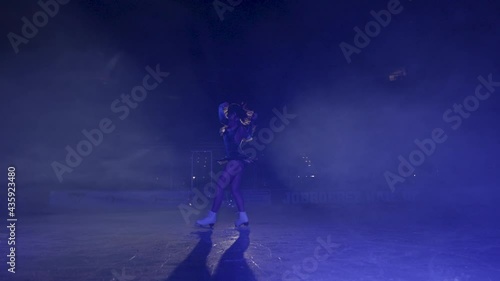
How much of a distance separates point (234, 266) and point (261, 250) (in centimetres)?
83

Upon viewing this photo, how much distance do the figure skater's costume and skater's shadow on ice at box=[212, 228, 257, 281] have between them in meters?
1.88

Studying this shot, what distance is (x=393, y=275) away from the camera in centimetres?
359

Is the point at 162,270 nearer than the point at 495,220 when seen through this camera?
Yes

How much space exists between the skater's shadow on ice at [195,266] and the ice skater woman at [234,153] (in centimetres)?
141

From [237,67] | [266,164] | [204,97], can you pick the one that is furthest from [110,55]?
[266,164]

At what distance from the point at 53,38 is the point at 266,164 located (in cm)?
760

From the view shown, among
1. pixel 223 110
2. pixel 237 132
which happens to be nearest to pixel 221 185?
pixel 237 132

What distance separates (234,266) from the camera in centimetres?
393

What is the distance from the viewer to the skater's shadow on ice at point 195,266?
355 centimetres

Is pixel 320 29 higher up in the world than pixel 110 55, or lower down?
higher up

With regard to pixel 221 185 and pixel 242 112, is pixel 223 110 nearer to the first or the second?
pixel 242 112

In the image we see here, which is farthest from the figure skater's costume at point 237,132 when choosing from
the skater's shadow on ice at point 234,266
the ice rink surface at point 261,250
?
the skater's shadow on ice at point 234,266

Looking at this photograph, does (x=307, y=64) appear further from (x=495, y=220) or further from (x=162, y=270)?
(x=162, y=270)

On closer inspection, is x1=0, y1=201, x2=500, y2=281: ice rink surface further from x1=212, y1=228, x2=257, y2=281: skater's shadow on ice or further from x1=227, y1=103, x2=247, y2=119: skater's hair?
x1=227, y1=103, x2=247, y2=119: skater's hair
